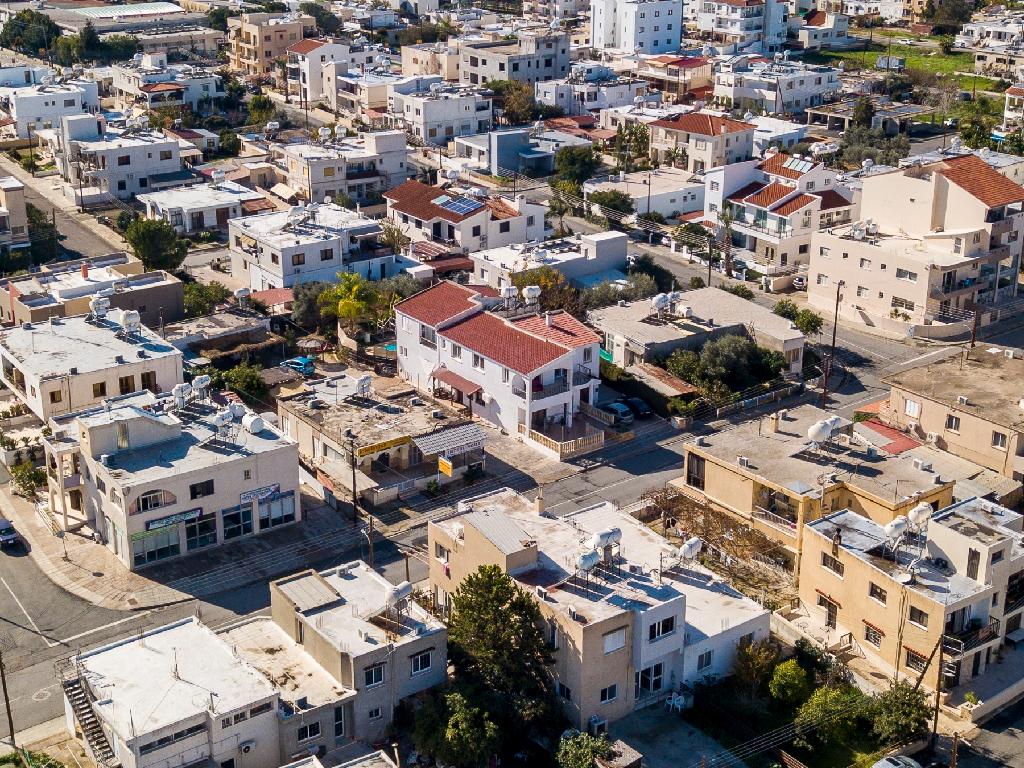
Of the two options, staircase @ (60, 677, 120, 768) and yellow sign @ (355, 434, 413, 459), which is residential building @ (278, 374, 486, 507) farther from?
staircase @ (60, 677, 120, 768)

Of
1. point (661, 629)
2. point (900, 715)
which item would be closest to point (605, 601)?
point (661, 629)

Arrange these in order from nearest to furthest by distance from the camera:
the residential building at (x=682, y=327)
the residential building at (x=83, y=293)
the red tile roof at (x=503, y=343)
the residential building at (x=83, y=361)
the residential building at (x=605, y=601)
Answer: the residential building at (x=605, y=601) < the residential building at (x=83, y=361) < the red tile roof at (x=503, y=343) < the residential building at (x=682, y=327) < the residential building at (x=83, y=293)

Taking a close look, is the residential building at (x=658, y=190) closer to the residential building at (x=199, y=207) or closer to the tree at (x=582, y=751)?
the residential building at (x=199, y=207)

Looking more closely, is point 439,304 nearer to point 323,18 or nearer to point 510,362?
point 510,362

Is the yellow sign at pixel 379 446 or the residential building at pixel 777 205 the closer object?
the yellow sign at pixel 379 446

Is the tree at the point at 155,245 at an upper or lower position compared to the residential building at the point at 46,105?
lower

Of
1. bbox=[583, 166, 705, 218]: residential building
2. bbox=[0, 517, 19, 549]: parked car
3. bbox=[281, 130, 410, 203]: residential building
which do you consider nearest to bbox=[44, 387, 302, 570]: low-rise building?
bbox=[0, 517, 19, 549]: parked car

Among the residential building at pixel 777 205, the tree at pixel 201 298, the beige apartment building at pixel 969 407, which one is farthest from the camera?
the residential building at pixel 777 205

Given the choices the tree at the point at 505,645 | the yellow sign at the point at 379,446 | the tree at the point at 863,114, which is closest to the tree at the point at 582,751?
the tree at the point at 505,645

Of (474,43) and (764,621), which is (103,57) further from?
(764,621)

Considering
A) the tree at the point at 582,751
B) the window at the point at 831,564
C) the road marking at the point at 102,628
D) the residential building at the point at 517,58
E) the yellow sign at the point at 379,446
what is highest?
the residential building at the point at 517,58
